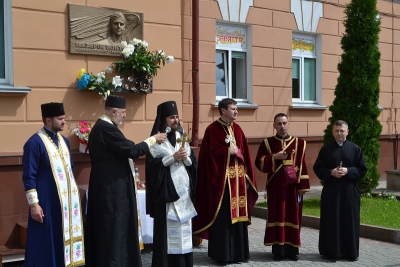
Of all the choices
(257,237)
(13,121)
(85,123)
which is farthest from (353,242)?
(13,121)

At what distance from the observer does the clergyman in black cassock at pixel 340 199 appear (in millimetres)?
7141

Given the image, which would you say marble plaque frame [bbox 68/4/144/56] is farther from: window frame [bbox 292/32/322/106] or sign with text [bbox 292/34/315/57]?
window frame [bbox 292/32/322/106]

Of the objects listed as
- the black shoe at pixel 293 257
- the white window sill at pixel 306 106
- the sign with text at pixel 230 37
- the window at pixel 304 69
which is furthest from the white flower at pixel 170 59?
the window at pixel 304 69

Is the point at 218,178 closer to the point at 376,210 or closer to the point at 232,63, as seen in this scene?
the point at 376,210

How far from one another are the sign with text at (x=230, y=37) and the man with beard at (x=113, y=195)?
19.2 feet

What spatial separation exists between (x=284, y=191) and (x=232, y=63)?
523cm

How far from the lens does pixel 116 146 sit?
5.93 meters

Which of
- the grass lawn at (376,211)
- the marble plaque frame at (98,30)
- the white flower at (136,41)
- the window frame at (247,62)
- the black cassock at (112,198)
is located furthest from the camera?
the window frame at (247,62)

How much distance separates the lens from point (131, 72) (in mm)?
8578

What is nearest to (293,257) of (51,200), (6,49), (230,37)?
(51,200)

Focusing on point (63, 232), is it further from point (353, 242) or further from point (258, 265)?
point (353, 242)

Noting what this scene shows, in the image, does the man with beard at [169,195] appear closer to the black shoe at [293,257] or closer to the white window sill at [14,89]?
the black shoe at [293,257]

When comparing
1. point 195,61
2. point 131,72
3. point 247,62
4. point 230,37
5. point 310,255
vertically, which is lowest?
point 310,255

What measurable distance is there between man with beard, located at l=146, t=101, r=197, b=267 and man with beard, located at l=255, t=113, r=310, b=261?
4.11 feet
